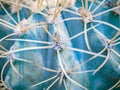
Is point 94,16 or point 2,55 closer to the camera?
point 94,16

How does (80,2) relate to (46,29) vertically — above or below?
above

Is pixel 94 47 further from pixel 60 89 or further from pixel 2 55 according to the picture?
pixel 2 55

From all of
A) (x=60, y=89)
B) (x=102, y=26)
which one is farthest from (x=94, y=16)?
(x=60, y=89)

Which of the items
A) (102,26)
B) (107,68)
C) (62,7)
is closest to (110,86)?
(107,68)

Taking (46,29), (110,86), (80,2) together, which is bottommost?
Answer: (110,86)

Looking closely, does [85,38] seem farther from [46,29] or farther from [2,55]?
[2,55]

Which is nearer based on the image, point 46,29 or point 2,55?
point 46,29
